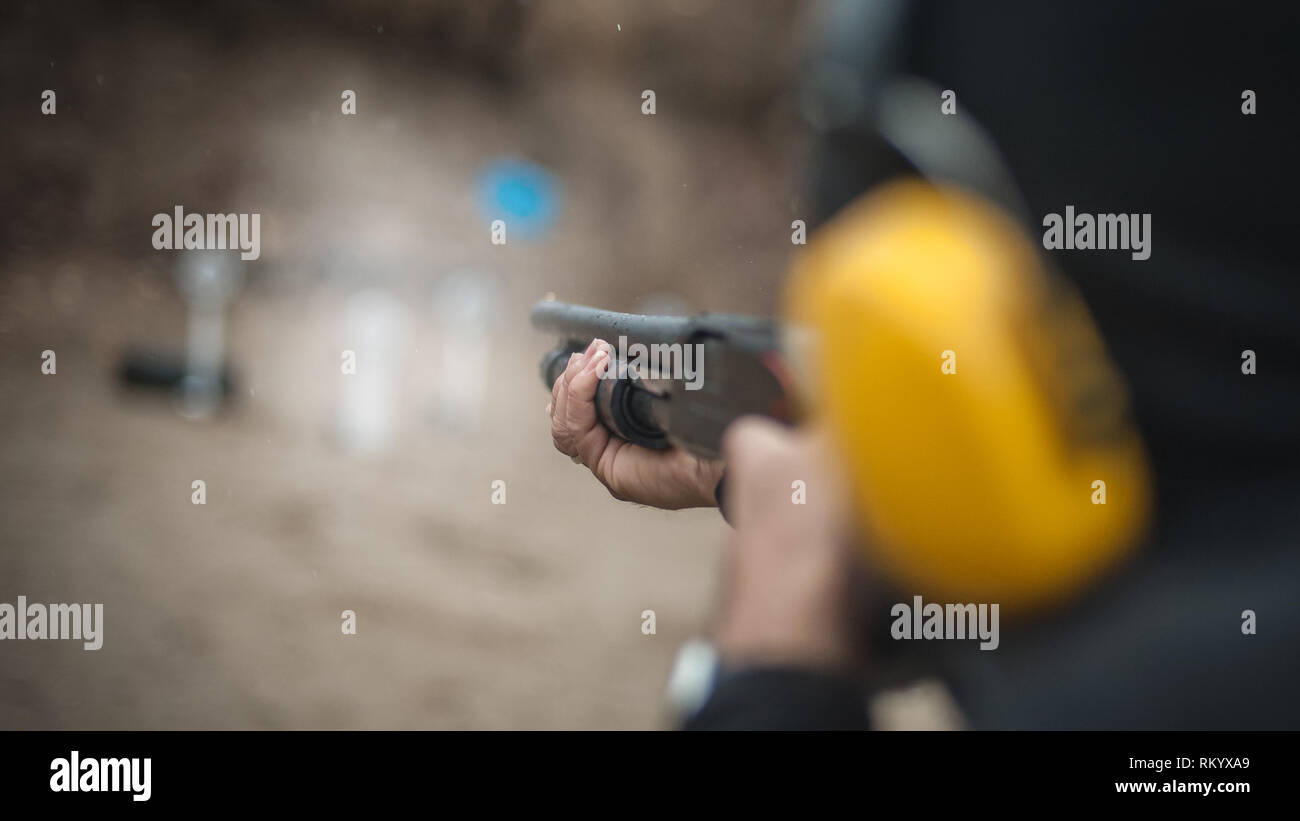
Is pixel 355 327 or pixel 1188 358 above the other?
pixel 355 327

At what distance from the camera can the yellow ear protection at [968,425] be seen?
0.27m

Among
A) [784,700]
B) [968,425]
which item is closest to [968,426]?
[968,425]

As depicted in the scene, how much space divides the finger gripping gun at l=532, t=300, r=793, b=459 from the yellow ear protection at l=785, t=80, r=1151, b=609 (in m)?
0.03

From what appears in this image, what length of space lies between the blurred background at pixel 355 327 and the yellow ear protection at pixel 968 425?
0.28 feet

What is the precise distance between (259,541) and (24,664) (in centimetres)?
81

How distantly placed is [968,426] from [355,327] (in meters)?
3.47

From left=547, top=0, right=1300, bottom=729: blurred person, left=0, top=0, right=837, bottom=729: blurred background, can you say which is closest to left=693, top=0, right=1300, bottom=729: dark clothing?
left=547, top=0, right=1300, bottom=729: blurred person

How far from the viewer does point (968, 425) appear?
0.97ft

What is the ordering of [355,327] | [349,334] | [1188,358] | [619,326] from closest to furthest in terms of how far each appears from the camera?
[619,326], [1188,358], [355,327], [349,334]

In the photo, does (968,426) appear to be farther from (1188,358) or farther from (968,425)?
(1188,358)

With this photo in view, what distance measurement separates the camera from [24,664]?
155cm

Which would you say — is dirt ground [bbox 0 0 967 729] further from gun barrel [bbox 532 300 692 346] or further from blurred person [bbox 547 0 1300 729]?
blurred person [bbox 547 0 1300 729]

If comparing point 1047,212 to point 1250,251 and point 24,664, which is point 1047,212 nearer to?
point 1250,251

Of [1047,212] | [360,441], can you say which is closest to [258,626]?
[360,441]
